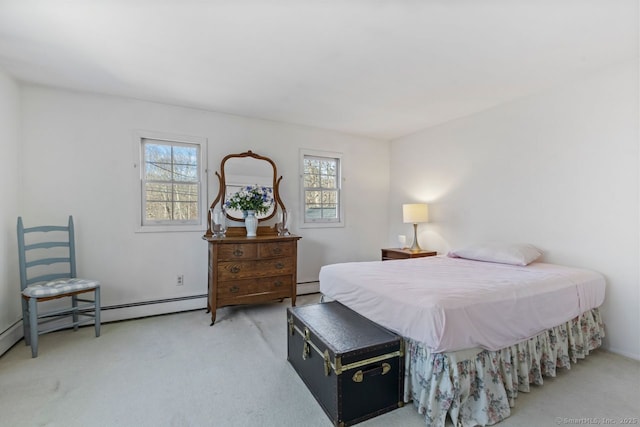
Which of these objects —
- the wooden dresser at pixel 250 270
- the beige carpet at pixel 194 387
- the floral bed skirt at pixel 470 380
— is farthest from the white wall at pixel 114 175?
the floral bed skirt at pixel 470 380

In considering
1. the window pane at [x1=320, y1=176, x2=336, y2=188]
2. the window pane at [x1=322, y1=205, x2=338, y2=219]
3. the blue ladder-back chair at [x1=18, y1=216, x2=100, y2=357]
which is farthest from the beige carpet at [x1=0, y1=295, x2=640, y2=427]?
the window pane at [x1=320, y1=176, x2=336, y2=188]

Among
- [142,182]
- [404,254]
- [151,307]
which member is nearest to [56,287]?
[151,307]

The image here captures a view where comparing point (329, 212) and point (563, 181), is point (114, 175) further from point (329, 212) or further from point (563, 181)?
point (563, 181)

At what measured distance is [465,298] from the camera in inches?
66.5

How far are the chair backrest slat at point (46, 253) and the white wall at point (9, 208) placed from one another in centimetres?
11

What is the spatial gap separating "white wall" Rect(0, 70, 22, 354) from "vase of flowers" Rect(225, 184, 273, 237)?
6.30 feet

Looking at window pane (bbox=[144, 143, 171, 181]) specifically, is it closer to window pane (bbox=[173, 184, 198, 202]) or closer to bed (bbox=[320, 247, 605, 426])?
window pane (bbox=[173, 184, 198, 202])

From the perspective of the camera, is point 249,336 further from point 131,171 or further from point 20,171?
point 20,171

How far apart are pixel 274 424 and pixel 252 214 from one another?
235 cm

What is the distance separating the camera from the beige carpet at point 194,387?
167 centimetres

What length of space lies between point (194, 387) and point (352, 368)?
1.14m

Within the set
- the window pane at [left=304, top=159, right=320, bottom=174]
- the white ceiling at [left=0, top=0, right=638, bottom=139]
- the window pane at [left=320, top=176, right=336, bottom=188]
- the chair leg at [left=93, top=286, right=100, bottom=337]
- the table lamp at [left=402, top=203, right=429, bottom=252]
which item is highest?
the white ceiling at [left=0, top=0, right=638, bottom=139]

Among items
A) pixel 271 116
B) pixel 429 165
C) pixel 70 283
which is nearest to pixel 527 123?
pixel 429 165

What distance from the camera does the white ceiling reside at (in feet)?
5.86
